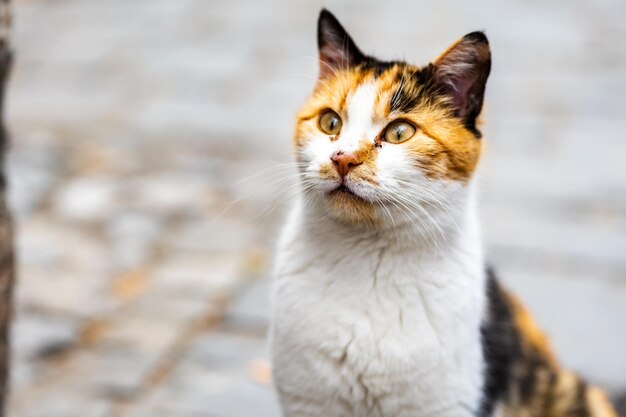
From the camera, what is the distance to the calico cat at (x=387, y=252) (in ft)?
6.22

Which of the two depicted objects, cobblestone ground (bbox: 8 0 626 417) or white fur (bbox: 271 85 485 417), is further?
cobblestone ground (bbox: 8 0 626 417)

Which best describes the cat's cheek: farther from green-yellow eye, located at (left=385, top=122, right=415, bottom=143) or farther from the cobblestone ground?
the cobblestone ground

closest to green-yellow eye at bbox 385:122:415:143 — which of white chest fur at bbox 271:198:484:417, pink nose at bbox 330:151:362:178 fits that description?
pink nose at bbox 330:151:362:178

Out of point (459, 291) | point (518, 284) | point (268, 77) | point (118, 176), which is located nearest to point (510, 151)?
point (518, 284)

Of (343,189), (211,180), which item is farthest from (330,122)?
(211,180)

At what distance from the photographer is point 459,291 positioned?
6.69 feet

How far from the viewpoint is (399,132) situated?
1922 mm

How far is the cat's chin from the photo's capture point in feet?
6.22

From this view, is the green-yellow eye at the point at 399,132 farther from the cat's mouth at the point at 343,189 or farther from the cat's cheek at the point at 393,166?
the cat's mouth at the point at 343,189

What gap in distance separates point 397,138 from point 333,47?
0.36 metres

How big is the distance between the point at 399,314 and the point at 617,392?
1.25 m

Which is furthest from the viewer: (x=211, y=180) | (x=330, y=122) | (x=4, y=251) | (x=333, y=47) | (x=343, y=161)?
(x=211, y=180)

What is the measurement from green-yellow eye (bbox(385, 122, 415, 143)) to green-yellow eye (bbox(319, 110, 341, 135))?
124 millimetres

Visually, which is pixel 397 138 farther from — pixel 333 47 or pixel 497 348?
pixel 497 348
